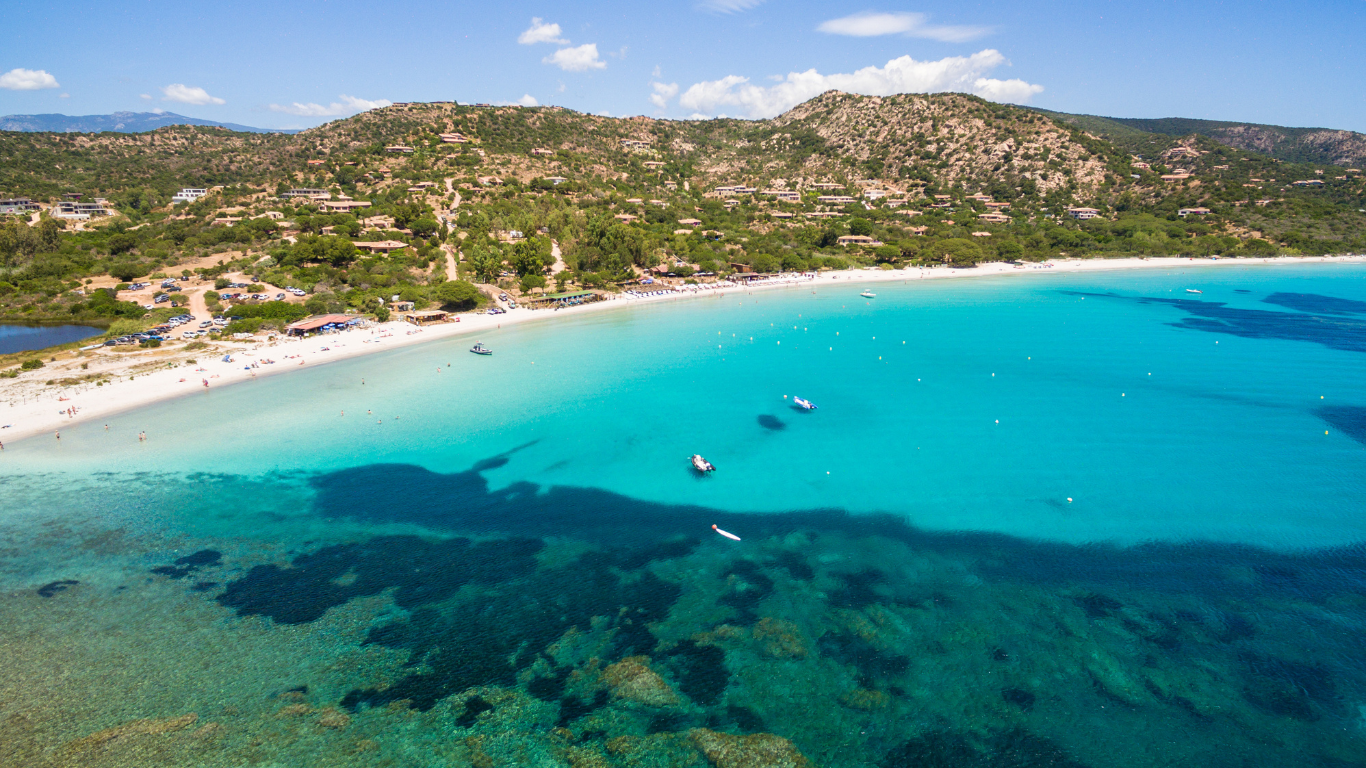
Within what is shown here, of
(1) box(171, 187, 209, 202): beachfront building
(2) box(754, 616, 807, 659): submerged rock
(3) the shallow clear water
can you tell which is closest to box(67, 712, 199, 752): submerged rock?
(2) box(754, 616, 807, 659): submerged rock

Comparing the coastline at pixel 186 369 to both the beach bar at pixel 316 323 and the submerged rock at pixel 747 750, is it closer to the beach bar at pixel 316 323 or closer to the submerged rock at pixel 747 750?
the beach bar at pixel 316 323

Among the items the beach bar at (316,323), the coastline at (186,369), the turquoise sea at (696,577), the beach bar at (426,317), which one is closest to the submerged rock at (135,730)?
the turquoise sea at (696,577)

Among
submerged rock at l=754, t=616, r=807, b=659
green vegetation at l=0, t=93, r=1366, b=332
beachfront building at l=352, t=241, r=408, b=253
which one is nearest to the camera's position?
submerged rock at l=754, t=616, r=807, b=659

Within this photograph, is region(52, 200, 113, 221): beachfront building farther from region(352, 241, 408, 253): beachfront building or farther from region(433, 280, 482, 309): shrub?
region(433, 280, 482, 309): shrub

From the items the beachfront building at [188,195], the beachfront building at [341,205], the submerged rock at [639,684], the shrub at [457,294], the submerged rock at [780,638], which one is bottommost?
the submerged rock at [639,684]

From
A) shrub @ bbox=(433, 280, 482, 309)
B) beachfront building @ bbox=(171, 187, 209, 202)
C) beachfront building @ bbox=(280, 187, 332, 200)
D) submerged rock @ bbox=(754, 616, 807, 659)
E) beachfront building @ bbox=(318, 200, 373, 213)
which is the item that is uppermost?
beachfront building @ bbox=(171, 187, 209, 202)

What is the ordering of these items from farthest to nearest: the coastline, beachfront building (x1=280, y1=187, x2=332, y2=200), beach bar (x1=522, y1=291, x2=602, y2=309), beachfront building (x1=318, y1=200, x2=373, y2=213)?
beachfront building (x1=280, y1=187, x2=332, y2=200)
beachfront building (x1=318, y1=200, x2=373, y2=213)
beach bar (x1=522, y1=291, x2=602, y2=309)
the coastline

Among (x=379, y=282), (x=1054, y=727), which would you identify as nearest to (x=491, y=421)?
(x=1054, y=727)
